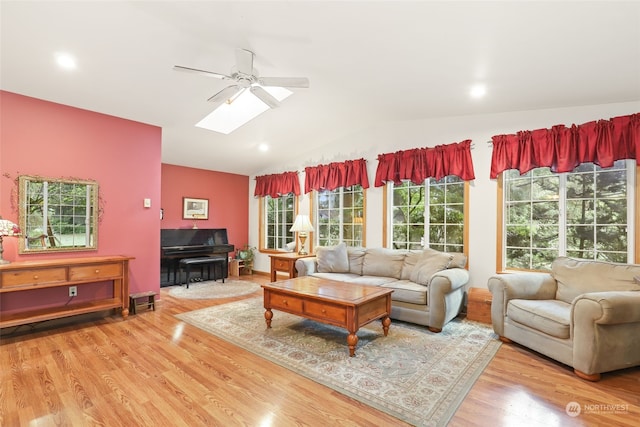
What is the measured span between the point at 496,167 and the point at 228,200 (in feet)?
17.7

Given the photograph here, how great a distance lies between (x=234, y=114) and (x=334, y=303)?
345cm

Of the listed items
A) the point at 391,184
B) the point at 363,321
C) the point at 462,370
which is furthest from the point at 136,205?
the point at 462,370

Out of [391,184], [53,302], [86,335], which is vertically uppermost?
[391,184]

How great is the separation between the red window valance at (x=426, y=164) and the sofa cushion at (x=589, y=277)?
1.50m

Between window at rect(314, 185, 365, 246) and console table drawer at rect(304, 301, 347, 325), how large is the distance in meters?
2.36

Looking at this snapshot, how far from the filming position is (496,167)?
392cm

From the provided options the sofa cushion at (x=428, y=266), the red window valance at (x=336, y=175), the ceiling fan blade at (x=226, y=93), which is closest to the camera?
the ceiling fan blade at (x=226, y=93)

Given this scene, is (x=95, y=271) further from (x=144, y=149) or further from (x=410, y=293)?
(x=410, y=293)

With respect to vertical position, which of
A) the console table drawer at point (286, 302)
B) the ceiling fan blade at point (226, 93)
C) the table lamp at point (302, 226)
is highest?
the ceiling fan blade at point (226, 93)

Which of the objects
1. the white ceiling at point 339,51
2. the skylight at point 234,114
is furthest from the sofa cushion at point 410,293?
the skylight at point 234,114

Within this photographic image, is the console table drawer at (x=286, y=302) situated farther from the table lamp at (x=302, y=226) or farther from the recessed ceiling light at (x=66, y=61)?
the recessed ceiling light at (x=66, y=61)

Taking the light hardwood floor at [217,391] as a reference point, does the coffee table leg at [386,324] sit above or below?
above

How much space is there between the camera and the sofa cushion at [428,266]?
12.3 ft

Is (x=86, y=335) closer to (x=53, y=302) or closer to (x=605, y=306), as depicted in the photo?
(x=53, y=302)
